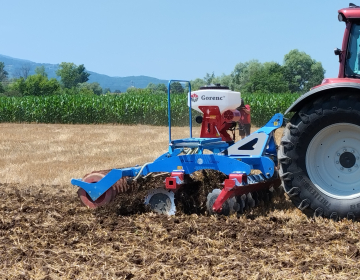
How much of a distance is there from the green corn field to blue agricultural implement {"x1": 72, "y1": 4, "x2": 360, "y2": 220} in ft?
57.9

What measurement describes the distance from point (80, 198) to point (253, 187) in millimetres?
1967

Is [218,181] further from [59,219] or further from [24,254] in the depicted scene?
[24,254]

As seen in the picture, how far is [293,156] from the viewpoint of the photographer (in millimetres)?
4457

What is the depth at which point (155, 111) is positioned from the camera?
24.9 metres

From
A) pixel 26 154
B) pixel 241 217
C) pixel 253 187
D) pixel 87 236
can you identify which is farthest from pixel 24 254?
pixel 26 154

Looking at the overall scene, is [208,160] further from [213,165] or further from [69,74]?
[69,74]

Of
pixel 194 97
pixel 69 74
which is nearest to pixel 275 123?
pixel 194 97

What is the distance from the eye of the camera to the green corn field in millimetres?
24391

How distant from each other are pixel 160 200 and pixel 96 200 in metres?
0.78

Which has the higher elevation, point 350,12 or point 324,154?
point 350,12

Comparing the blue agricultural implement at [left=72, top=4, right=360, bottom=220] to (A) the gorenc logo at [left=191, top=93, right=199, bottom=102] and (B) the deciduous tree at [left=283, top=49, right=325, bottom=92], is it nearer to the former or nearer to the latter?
(A) the gorenc logo at [left=191, top=93, right=199, bottom=102]

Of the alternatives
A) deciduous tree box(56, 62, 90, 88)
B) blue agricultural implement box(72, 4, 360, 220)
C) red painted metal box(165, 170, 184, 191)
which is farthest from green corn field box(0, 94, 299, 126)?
deciduous tree box(56, 62, 90, 88)

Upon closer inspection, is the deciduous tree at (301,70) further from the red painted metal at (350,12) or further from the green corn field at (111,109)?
the red painted metal at (350,12)

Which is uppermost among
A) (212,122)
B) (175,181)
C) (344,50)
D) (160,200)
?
(344,50)
